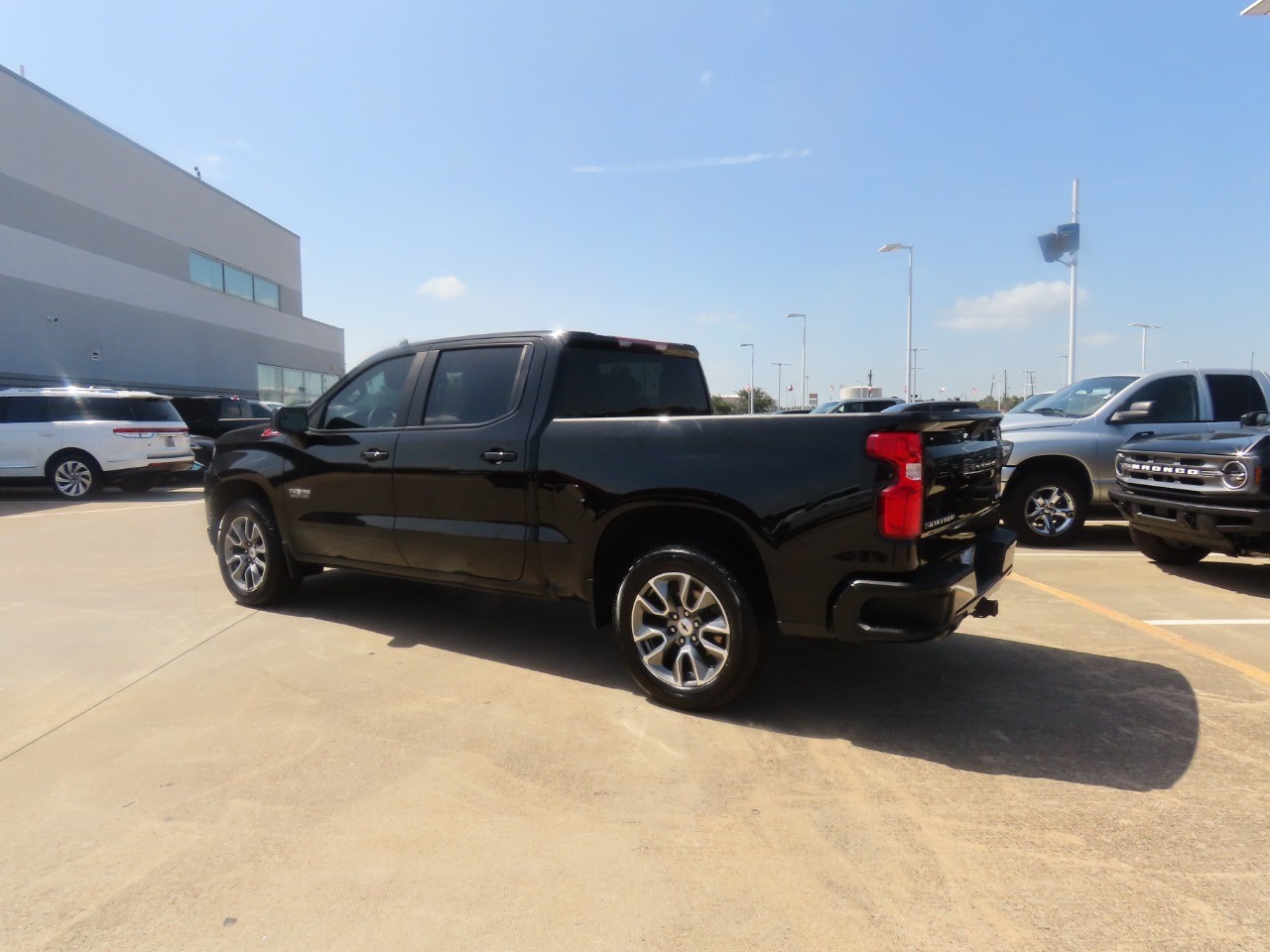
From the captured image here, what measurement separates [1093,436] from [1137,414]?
44 centimetres

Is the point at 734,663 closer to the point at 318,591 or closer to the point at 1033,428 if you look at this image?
the point at 318,591

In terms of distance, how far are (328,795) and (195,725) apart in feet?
3.50

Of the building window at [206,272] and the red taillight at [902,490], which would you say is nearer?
the red taillight at [902,490]

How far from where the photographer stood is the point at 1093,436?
26.2 ft

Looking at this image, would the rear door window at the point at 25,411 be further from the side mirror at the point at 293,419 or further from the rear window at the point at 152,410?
the side mirror at the point at 293,419

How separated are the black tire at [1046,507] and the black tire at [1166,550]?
0.91 m

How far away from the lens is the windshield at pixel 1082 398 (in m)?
8.38

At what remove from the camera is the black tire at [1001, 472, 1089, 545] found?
8094mm

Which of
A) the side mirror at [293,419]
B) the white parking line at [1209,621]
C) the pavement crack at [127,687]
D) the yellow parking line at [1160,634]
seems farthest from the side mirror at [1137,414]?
the pavement crack at [127,687]

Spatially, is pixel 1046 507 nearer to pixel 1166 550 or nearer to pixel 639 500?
pixel 1166 550

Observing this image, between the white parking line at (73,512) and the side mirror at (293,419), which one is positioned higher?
the side mirror at (293,419)

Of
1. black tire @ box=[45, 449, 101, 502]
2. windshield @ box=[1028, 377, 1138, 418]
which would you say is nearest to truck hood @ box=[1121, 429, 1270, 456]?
windshield @ box=[1028, 377, 1138, 418]

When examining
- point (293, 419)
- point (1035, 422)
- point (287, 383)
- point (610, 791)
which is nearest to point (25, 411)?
point (293, 419)

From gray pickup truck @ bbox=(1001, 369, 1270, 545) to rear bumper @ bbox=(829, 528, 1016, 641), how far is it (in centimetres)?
533
